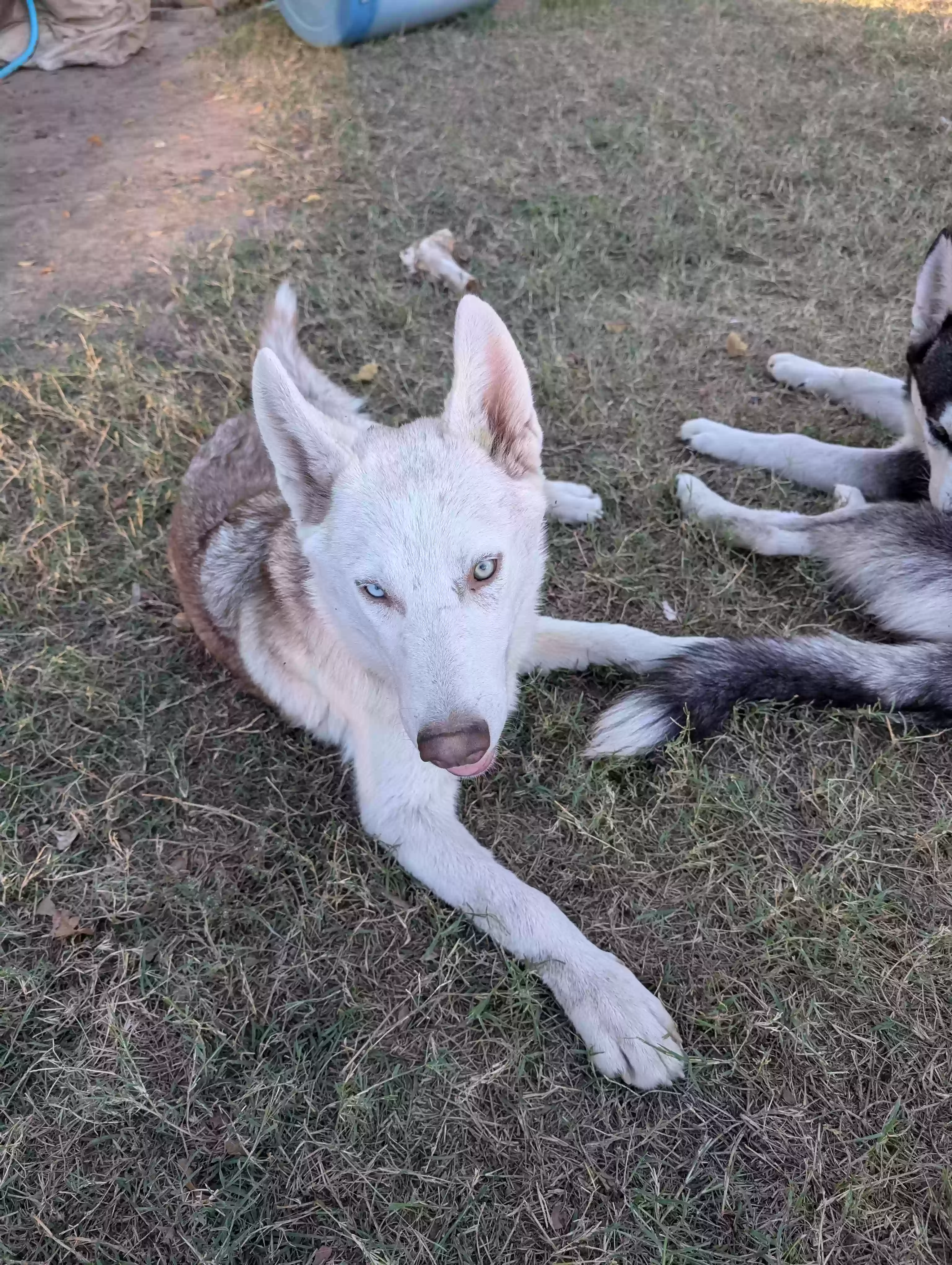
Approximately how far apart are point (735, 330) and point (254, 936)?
154 inches

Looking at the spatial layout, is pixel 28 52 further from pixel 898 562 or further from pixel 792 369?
pixel 898 562

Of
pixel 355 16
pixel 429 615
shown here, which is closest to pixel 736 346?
pixel 429 615

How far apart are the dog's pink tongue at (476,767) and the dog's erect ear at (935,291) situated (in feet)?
9.48

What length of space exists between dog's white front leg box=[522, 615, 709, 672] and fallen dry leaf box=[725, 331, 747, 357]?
210 cm

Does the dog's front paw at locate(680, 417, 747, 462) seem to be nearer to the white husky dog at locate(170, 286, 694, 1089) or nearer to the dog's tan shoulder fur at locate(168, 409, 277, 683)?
the white husky dog at locate(170, 286, 694, 1089)

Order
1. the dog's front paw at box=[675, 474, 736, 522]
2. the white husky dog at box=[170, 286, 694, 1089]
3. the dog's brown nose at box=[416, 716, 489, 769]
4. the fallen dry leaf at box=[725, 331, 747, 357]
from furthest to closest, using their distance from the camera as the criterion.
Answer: the fallen dry leaf at box=[725, 331, 747, 357] < the dog's front paw at box=[675, 474, 736, 522] < the white husky dog at box=[170, 286, 694, 1089] < the dog's brown nose at box=[416, 716, 489, 769]

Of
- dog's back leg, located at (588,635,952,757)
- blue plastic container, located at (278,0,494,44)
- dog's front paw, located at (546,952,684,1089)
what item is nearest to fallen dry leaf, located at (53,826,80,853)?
dog's front paw, located at (546,952,684,1089)

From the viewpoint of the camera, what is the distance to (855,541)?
311cm

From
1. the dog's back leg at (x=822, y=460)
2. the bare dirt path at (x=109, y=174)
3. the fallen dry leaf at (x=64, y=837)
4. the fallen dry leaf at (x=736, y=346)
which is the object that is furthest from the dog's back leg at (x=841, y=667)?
the bare dirt path at (x=109, y=174)

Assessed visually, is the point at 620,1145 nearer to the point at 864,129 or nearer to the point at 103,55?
the point at 864,129

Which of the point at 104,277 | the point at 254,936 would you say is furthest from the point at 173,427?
the point at 254,936

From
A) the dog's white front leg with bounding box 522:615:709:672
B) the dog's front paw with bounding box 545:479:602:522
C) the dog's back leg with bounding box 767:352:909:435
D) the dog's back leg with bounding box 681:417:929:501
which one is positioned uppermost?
the dog's back leg with bounding box 767:352:909:435

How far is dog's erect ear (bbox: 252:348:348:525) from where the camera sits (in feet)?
6.62

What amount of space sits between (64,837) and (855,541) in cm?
308
